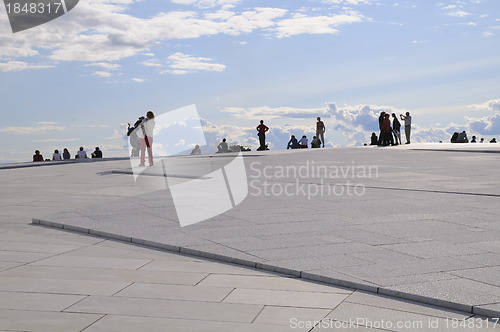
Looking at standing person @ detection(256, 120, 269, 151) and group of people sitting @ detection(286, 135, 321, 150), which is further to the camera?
group of people sitting @ detection(286, 135, 321, 150)

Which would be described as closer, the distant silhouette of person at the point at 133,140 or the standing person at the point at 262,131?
the distant silhouette of person at the point at 133,140

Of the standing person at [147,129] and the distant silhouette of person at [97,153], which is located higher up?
the standing person at [147,129]

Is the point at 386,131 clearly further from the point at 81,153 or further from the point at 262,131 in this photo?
the point at 81,153

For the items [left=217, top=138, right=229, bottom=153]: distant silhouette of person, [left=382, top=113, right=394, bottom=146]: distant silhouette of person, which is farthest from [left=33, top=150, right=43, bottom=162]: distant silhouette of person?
[left=382, top=113, right=394, bottom=146]: distant silhouette of person

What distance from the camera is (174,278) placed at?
5.33 metres

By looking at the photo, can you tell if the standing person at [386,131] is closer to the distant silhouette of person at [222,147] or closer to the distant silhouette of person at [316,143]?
the distant silhouette of person at [316,143]

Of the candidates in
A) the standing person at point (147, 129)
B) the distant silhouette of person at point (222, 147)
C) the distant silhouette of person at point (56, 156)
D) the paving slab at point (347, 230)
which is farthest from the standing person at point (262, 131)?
the paving slab at point (347, 230)

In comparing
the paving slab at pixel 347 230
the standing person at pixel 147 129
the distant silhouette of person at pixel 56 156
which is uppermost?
the standing person at pixel 147 129

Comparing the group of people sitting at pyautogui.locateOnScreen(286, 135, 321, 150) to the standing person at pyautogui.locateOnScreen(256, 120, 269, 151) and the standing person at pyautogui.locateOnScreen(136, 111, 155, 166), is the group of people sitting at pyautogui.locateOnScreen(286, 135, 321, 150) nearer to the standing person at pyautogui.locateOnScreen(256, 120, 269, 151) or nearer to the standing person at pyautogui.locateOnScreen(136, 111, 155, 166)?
the standing person at pyautogui.locateOnScreen(256, 120, 269, 151)

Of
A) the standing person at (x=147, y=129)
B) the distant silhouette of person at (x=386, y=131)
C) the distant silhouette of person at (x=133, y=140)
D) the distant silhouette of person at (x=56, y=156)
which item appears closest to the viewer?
the standing person at (x=147, y=129)

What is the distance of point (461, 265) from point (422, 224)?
2260 millimetres

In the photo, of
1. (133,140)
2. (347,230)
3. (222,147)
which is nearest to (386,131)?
(222,147)

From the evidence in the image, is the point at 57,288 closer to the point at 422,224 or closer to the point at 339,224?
the point at 339,224

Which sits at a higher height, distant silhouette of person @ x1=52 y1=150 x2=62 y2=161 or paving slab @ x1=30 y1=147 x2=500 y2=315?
distant silhouette of person @ x1=52 y1=150 x2=62 y2=161
